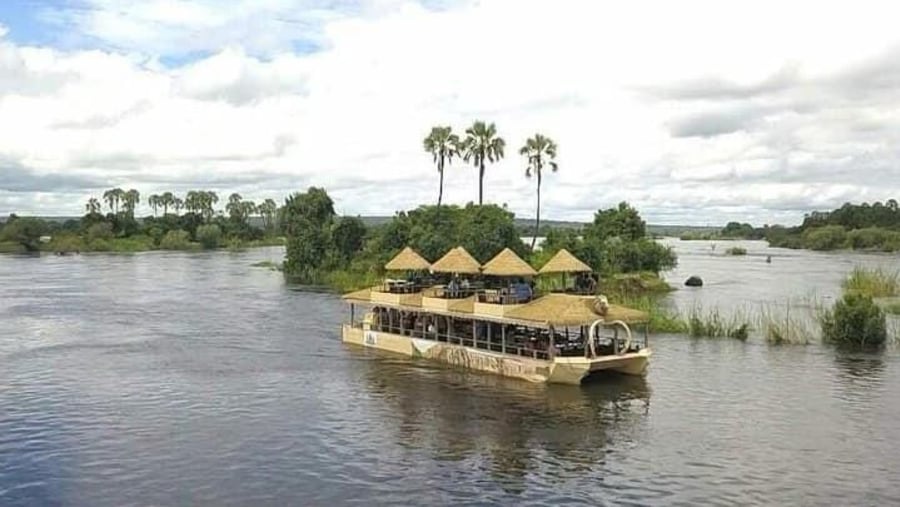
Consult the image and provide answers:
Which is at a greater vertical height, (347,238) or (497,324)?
(347,238)

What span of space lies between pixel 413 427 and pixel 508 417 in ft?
12.9

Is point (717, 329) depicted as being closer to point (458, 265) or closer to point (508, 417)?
point (458, 265)

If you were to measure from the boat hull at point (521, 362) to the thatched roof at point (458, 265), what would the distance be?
405 cm

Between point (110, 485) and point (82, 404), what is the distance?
43.0 ft

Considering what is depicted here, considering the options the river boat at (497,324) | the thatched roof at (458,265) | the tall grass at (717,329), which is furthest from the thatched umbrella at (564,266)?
the tall grass at (717,329)

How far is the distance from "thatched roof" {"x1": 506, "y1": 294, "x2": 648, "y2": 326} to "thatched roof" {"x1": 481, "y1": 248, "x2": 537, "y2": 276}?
2.71 metres

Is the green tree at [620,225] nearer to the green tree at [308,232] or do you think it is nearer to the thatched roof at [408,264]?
the green tree at [308,232]

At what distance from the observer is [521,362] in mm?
42969

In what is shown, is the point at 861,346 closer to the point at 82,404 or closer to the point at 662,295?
the point at 662,295

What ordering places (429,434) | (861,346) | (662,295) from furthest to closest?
(662,295)
(861,346)
(429,434)

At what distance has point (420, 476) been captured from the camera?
28828mm

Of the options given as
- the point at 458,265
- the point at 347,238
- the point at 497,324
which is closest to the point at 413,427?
the point at 497,324

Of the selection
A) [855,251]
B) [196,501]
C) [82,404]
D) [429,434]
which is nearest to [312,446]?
[429,434]

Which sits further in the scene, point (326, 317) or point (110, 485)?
point (326, 317)
